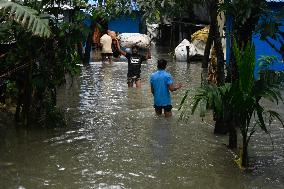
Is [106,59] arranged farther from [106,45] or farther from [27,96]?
[27,96]

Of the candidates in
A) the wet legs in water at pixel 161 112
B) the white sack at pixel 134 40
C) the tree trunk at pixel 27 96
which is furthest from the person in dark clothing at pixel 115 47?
the tree trunk at pixel 27 96

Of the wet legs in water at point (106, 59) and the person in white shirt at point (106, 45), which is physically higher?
the person in white shirt at point (106, 45)

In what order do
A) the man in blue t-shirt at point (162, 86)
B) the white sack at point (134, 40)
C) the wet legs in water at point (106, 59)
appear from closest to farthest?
the man in blue t-shirt at point (162, 86), the wet legs in water at point (106, 59), the white sack at point (134, 40)

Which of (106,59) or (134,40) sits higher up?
(134,40)

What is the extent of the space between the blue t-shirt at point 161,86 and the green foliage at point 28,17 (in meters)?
3.54

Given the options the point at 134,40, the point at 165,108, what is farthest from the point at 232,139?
the point at 134,40

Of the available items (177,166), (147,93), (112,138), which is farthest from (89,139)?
(147,93)

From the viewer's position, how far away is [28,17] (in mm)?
7047

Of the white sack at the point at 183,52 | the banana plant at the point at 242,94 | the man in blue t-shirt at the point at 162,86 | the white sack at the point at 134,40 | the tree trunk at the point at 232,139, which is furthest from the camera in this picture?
the white sack at the point at 134,40

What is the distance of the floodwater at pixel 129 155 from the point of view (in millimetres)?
6305

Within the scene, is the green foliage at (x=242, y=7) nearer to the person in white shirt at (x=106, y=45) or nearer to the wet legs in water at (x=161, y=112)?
the wet legs in water at (x=161, y=112)

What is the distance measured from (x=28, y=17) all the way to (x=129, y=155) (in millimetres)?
2487

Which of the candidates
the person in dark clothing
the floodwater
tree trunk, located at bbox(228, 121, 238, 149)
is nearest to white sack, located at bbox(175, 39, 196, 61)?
the person in dark clothing

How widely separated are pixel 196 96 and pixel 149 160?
4.54 ft
